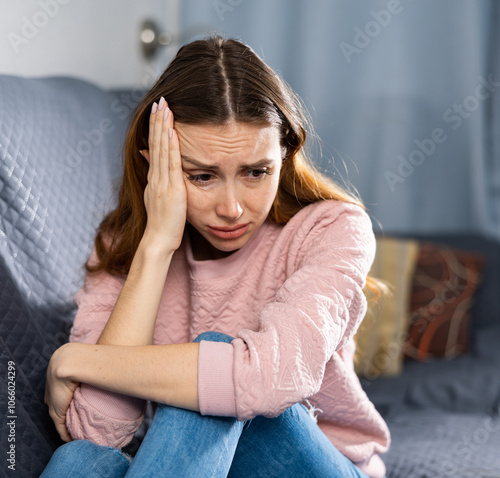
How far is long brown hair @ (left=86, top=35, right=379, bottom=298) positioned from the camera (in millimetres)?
976

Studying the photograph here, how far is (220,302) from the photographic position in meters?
1.14

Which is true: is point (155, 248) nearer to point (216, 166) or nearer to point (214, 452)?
point (216, 166)

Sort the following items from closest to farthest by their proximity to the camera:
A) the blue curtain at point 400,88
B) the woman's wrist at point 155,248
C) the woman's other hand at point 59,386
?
1. the woman's other hand at point 59,386
2. the woman's wrist at point 155,248
3. the blue curtain at point 400,88

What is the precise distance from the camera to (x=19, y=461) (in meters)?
0.93

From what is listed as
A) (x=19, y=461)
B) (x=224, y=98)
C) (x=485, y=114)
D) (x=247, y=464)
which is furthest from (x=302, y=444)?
(x=485, y=114)

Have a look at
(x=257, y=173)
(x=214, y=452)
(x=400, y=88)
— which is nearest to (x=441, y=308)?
(x=400, y=88)

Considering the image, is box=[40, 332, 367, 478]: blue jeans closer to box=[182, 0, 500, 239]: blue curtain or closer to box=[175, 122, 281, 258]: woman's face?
box=[175, 122, 281, 258]: woman's face

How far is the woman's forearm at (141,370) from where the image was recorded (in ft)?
2.80

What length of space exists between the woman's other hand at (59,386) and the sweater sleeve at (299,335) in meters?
0.22

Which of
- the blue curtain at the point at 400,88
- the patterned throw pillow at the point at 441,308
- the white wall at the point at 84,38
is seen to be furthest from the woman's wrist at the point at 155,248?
the blue curtain at the point at 400,88

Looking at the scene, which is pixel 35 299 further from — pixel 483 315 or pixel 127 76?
pixel 483 315

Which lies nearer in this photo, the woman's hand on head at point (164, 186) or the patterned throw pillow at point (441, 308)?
the woman's hand on head at point (164, 186)

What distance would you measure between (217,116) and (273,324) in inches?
12.6

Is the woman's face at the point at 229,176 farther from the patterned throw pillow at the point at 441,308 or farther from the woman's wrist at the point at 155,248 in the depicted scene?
the patterned throw pillow at the point at 441,308
